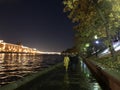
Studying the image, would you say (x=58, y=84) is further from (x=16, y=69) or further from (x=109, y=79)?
(x=16, y=69)

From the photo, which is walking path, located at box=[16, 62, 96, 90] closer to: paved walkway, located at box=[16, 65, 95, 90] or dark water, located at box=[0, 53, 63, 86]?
paved walkway, located at box=[16, 65, 95, 90]

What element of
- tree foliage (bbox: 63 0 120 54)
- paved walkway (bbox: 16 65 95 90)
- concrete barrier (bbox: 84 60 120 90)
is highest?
tree foliage (bbox: 63 0 120 54)

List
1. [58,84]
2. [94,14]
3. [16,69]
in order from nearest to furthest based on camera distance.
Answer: [58,84]
[94,14]
[16,69]

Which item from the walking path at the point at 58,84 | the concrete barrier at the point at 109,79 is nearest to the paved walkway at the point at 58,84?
the walking path at the point at 58,84

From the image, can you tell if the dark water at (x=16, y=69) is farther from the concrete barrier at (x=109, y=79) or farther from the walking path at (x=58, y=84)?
the concrete barrier at (x=109, y=79)

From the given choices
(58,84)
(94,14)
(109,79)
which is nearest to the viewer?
(109,79)

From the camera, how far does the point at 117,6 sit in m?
20.3

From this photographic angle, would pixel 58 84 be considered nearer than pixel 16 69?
Yes

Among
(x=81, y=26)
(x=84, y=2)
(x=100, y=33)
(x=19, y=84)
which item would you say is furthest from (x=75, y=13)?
(x=19, y=84)

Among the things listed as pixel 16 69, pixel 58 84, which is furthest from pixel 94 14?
pixel 16 69

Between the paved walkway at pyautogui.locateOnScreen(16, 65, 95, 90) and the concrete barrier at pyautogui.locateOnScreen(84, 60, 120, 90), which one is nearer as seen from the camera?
the concrete barrier at pyautogui.locateOnScreen(84, 60, 120, 90)

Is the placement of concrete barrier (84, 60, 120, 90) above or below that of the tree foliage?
below

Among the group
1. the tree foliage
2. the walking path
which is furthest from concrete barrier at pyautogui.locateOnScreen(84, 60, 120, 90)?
the tree foliage

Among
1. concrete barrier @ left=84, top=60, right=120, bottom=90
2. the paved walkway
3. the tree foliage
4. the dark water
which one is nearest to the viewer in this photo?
concrete barrier @ left=84, top=60, right=120, bottom=90
